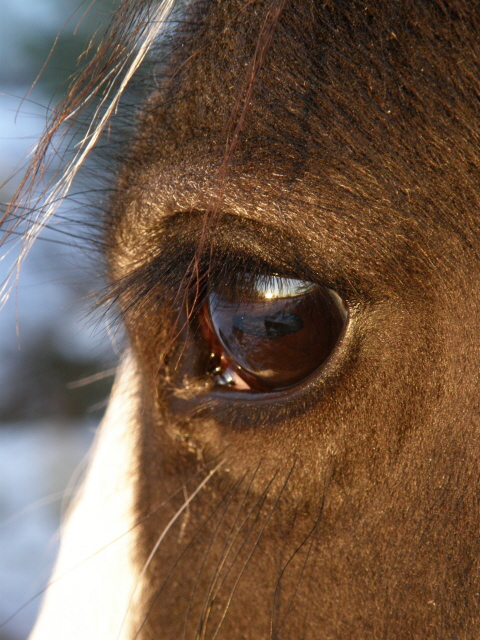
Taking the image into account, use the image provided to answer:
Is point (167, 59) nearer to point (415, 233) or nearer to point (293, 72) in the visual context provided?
point (293, 72)

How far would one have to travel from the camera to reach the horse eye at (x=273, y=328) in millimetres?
684

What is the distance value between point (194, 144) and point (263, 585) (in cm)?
54

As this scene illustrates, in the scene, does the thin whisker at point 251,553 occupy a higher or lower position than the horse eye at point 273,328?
lower

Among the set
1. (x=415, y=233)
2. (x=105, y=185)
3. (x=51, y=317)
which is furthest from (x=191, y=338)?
(x=51, y=317)

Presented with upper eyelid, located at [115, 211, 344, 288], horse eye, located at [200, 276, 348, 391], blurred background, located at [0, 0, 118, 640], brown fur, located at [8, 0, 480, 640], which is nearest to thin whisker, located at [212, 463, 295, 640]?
brown fur, located at [8, 0, 480, 640]

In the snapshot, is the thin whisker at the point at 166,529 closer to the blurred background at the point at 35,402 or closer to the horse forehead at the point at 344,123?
the horse forehead at the point at 344,123

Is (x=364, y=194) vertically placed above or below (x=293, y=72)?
below

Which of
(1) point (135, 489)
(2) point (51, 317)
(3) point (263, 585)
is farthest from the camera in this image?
(2) point (51, 317)

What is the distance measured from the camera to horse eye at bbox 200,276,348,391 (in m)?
0.68

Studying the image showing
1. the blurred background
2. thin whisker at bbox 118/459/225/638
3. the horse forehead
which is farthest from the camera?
the blurred background

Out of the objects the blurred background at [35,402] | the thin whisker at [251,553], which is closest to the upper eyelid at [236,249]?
the thin whisker at [251,553]

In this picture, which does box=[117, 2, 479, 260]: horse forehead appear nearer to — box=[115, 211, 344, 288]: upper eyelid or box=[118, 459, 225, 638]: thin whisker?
box=[115, 211, 344, 288]: upper eyelid

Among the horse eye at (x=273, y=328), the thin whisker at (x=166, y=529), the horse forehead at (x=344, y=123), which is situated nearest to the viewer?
the horse forehead at (x=344, y=123)

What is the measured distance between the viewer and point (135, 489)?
42.1 inches
